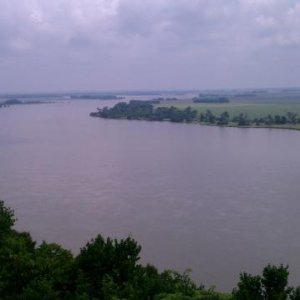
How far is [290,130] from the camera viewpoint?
78.7 ft

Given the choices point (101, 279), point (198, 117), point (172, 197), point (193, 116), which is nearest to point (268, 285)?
point (101, 279)

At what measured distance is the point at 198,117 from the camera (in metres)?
30.8

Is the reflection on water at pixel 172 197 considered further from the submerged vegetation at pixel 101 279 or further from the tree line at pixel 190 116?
the tree line at pixel 190 116

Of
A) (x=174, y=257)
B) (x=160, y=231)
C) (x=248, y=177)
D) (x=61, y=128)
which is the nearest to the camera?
(x=174, y=257)

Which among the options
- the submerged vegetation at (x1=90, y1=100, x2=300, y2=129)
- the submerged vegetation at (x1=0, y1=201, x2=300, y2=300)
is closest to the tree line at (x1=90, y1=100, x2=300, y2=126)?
the submerged vegetation at (x1=90, y1=100, x2=300, y2=129)

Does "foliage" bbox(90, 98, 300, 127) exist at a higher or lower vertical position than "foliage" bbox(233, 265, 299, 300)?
lower

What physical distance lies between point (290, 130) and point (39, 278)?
68.5 ft

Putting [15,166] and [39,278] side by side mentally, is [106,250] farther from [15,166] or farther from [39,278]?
[15,166]

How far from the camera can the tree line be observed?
26.5 meters

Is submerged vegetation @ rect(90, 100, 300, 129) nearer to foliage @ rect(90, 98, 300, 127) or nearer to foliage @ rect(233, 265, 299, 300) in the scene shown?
foliage @ rect(90, 98, 300, 127)

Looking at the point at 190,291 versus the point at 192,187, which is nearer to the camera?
the point at 190,291

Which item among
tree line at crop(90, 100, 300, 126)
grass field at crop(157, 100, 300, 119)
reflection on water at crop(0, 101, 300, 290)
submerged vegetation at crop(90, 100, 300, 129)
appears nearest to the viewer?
reflection on water at crop(0, 101, 300, 290)

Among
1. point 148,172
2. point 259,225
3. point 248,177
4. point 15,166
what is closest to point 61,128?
point 15,166

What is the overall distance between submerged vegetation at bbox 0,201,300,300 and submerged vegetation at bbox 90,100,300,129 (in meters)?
21.1
